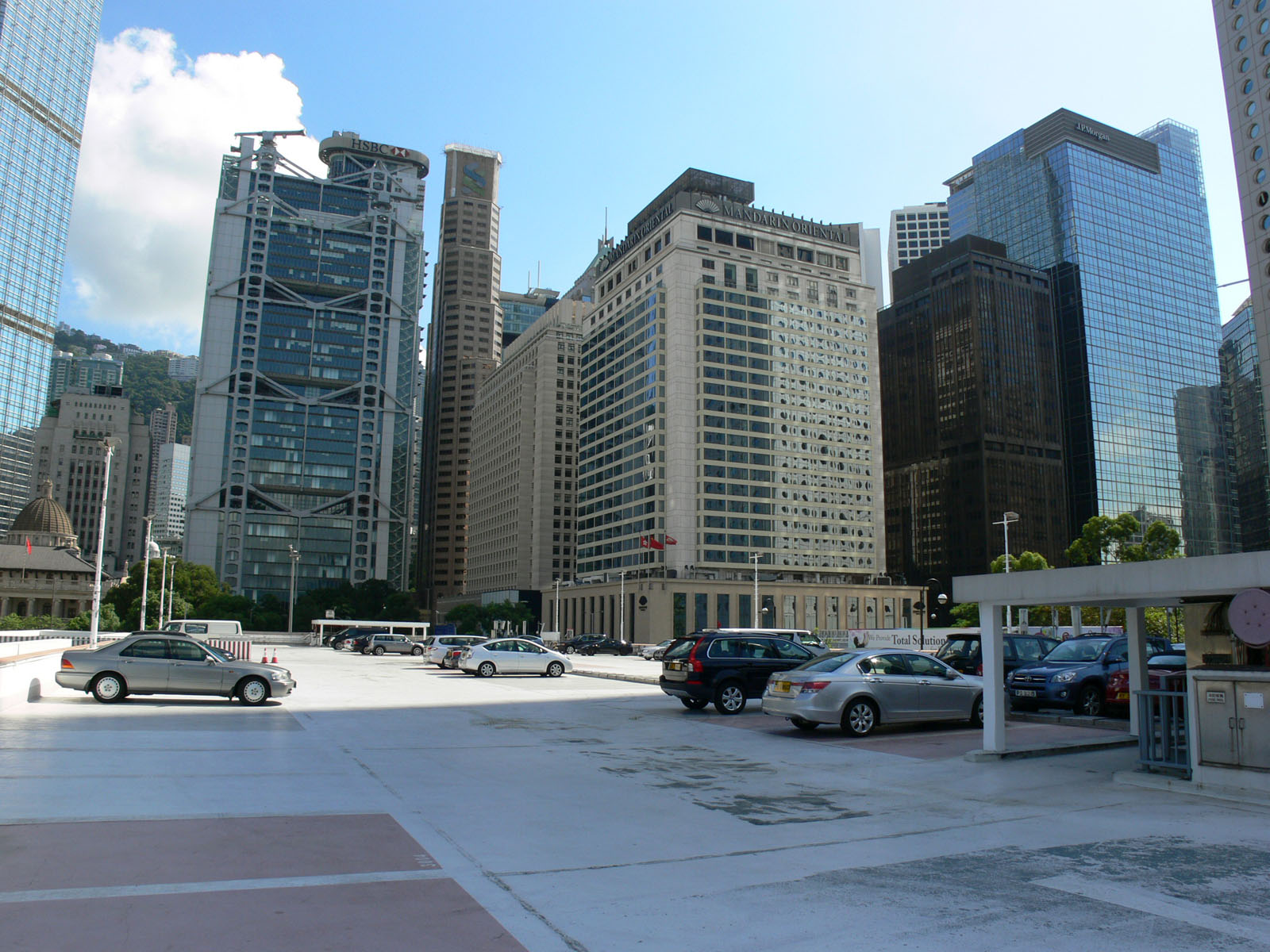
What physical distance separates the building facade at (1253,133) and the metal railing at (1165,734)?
6847 centimetres

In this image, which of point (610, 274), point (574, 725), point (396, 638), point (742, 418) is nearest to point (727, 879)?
point (574, 725)

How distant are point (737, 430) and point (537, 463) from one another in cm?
4936

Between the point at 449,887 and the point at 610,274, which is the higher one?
the point at 610,274

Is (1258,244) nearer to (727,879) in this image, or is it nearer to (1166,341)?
(727,879)

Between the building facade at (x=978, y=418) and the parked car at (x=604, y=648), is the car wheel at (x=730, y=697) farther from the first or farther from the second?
the building facade at (x=978, y=418)

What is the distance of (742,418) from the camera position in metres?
112

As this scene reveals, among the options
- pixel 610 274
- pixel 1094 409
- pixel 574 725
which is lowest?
pixel 574 725

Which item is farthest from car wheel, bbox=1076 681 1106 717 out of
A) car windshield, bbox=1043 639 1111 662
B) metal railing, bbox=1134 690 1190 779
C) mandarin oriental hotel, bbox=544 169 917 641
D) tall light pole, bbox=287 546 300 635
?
mandarin oriental hotel, bbox=544 169 917 641

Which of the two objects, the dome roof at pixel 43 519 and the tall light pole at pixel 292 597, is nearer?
the tall light pole at pixel 292 597

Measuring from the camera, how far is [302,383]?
161375 millimetres

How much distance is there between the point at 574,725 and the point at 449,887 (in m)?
10.5

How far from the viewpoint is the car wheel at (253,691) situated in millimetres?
18250

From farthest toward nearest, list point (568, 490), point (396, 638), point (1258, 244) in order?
point (568, 490)
point (1258, 244)
point (396, 638)

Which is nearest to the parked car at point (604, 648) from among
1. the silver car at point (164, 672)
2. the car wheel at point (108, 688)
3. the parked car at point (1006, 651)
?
the parked car at point (1006, 651)
